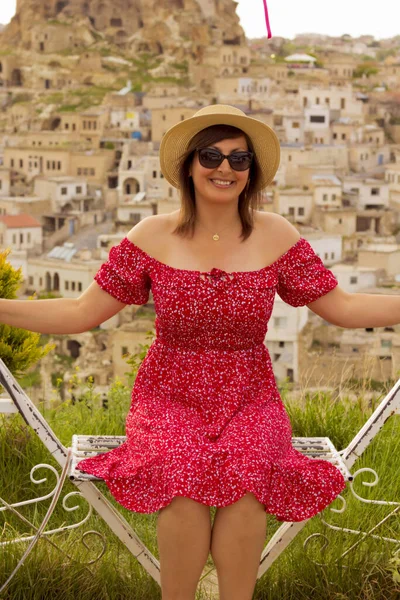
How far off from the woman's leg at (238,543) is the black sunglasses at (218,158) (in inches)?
19.5

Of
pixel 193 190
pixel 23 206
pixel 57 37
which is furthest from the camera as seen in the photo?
pixel 57 37

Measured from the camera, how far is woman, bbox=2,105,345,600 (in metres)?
1.39

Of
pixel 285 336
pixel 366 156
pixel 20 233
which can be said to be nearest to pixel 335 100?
pixel 366 156

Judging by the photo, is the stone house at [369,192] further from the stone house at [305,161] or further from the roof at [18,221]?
the roof at [18,221]

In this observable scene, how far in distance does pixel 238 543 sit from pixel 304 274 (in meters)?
0.44

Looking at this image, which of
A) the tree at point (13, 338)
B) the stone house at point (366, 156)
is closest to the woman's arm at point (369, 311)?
the tree at point (13, 338)

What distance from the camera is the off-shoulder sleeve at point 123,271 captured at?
62.9 inches

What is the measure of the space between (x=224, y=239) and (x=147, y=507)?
44 centimetres

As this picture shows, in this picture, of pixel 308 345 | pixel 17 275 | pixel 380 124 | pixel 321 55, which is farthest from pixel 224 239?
pixel 321 55

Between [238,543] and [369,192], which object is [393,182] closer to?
[369,192]

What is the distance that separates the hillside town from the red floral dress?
1852 centimetres

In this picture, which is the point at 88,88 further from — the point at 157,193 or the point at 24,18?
the point at 157,193

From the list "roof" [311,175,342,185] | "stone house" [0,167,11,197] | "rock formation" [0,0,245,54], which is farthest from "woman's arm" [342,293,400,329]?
"rock formation" [0,0,245,54]

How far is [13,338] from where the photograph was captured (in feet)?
7.38
